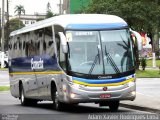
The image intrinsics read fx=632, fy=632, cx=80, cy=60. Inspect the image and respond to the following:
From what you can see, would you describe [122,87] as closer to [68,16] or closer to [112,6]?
[68,16]

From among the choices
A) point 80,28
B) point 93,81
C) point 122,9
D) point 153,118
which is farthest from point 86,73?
point 122,9

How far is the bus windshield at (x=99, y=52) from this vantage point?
1919 cm

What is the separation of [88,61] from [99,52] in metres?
0.48

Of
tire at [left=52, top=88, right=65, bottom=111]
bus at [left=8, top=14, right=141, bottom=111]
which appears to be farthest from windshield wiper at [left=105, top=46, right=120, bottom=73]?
tire at [left=52, top=88, right=65, bottom=111]

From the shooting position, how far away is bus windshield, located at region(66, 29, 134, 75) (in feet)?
63.0

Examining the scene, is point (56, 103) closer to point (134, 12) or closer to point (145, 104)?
point (145, 104)

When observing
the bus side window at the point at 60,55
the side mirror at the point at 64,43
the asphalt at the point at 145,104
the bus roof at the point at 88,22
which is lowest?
the asphalt at the point at 145,104

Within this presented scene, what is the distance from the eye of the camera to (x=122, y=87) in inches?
756

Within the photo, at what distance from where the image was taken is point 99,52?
63.7ft

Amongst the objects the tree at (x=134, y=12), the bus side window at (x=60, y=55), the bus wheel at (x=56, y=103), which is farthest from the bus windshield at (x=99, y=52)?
the tree at (x=134, y=12)

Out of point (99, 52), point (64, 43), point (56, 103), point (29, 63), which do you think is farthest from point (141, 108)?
point (29, 63)

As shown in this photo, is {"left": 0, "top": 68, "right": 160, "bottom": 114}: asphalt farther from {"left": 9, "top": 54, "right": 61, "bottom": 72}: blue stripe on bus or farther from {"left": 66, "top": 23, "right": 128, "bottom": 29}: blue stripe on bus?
{"left": 9, "top": 54, "right": 61, "bottom": 72}: blue stripe on bus

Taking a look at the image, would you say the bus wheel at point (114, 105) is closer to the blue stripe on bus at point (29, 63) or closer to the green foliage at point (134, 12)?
the blue stripe on bus at point (29, 63)

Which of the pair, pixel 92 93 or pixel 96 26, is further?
pixel 96 26
